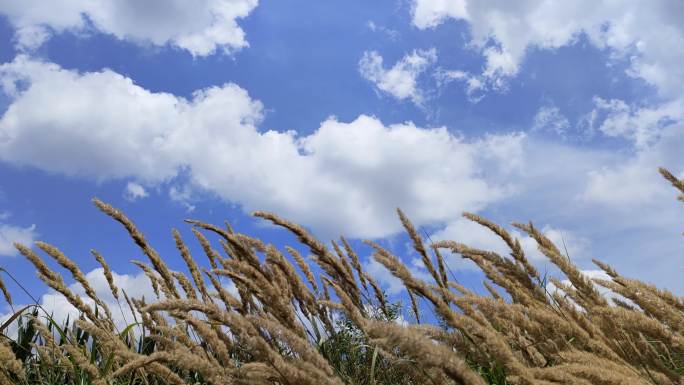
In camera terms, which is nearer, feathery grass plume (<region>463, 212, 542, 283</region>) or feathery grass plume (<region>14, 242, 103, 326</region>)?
feathery grass plume (<region>463, 212, 542, 283</region>)

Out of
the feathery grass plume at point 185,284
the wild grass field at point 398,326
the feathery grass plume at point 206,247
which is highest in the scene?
the feathery grass plume at point 206,247

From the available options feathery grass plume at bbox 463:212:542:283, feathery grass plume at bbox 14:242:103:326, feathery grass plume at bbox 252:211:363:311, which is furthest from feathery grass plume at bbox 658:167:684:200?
feathery grass plume at bbox 14:242:103:326

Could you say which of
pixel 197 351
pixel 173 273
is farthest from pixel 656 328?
pixel 173 273

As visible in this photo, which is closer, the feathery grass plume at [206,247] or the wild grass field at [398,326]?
the wild grass field at [398,326]

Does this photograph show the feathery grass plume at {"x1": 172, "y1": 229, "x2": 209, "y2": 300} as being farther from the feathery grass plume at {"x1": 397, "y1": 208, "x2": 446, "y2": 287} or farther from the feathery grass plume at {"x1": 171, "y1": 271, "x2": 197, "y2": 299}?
the feathery grass plume at {"x1": 397, "y1": 208, "x2": 446, "y2": 287}

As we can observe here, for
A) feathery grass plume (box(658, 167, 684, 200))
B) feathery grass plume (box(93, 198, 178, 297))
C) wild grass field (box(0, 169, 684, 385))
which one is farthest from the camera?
feathery grass plume (box(93, 198, 178, 297))

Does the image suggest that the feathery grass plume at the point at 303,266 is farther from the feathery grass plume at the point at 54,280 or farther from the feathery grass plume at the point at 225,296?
the feathery grass plume at the point at 54,280

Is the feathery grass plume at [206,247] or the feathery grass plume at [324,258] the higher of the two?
the feathery grass plume at [206,247]

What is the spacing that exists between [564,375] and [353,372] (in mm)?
2134

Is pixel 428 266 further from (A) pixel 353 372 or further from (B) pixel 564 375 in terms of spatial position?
(B) pixel 564 375

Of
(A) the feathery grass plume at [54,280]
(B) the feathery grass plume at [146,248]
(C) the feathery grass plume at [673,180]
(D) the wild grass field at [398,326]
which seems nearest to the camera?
(D) the wild grass field at [398,326]

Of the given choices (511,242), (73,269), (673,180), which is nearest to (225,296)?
(73,269)

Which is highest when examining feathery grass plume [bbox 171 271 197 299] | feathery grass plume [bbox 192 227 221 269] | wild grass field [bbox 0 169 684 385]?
feathery grass plume [bbox 192 227 221 269]

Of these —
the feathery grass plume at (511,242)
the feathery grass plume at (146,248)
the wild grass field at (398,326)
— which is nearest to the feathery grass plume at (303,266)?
the wild grass field at (398,326)
